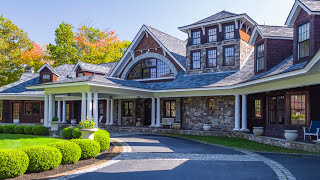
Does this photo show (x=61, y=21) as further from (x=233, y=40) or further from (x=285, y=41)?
(x=285, y=41)

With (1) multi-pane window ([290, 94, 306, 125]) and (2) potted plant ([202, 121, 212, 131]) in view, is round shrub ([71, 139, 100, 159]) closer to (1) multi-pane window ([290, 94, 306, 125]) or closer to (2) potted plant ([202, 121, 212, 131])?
(1) multi-pane window ([290, 94, 306, 125])

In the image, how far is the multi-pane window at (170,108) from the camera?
2472cm

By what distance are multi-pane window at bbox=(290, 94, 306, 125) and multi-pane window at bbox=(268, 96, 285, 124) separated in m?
0.96

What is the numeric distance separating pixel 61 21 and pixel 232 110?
3611 centimetres

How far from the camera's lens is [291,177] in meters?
8.09

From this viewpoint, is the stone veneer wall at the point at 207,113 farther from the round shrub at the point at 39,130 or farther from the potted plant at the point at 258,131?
the round shrub at the point at 39,130

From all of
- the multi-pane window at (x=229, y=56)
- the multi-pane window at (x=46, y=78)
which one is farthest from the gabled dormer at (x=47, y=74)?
the multi-pane window at (x=229, y=56)

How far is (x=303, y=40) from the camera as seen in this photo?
14258 mm

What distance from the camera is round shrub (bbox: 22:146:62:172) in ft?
29.0

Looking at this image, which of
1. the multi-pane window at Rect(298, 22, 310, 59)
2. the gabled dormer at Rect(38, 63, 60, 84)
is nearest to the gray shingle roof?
the multi-pane window at Rect(298, 22, 310, 59)

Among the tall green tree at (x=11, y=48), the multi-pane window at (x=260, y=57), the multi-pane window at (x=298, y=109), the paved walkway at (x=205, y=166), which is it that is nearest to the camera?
the paved walkway at (x=205, y=166)

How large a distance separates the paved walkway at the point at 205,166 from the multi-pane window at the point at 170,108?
11852 mm

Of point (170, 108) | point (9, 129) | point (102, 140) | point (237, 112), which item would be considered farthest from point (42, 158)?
point (170, 108)

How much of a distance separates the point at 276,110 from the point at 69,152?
40.5ft
